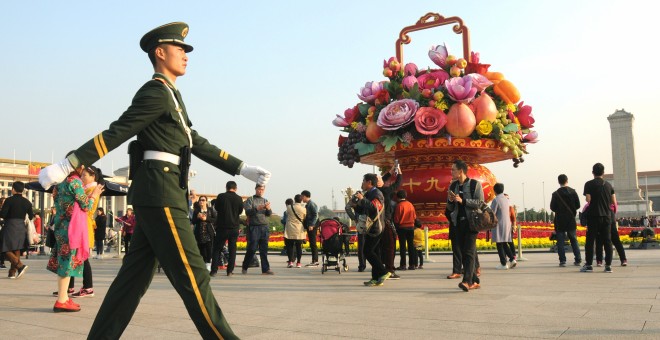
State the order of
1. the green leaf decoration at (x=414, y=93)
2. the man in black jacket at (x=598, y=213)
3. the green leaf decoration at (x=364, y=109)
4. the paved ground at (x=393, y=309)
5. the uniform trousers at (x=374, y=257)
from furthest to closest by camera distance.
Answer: the green leaf decoration at (x=364, y=109)
the green leaf decoration at (x=414, y=93)
the man in black jacket at (x=598, y=213)
the uniform trousers at (x=374, y=257)
the paved ground at (x=393, y=309)

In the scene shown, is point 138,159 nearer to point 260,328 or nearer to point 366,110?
point 260,328

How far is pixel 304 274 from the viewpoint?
35.4 ft

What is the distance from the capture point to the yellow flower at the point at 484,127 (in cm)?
1543

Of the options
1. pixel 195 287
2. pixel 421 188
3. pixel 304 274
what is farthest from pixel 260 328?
pixel 421 188

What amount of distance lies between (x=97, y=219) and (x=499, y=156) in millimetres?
12597

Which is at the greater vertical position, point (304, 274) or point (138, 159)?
point (138, 159)

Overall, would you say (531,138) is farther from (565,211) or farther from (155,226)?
(155,226)

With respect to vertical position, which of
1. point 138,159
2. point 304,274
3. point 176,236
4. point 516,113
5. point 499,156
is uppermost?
point 516,113

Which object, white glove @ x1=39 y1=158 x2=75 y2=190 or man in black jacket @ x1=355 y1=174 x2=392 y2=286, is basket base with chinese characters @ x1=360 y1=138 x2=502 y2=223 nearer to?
man in black jacket @ x1=355 y1=174 x2=392 y2=286

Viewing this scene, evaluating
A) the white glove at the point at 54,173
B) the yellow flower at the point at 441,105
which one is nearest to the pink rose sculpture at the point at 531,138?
the yellow flower at the point at 441,105

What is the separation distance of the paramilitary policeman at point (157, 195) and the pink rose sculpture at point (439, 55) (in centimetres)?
1331

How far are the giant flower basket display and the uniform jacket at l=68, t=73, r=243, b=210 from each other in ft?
39.8

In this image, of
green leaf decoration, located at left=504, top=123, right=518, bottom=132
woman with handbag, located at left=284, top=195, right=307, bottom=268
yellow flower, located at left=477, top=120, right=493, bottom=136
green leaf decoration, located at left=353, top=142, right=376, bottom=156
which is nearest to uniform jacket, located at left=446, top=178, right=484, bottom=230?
woman with handbag, located at left=284, top=195, right=307, bottom=268

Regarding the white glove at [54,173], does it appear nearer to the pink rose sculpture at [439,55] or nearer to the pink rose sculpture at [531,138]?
the pink rose sculpture at [439,55]
